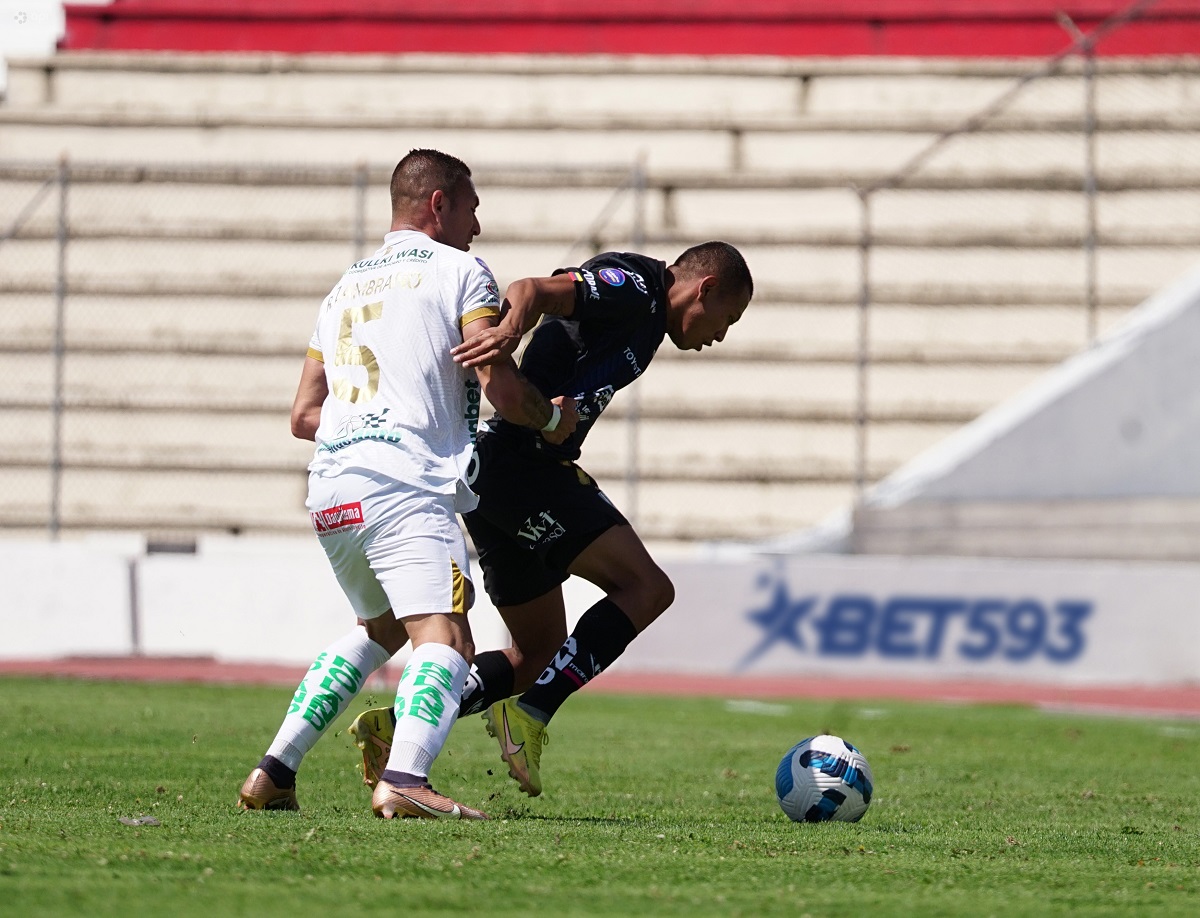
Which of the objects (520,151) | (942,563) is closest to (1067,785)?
(942,563)

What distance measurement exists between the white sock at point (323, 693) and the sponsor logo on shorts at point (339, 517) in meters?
0.43

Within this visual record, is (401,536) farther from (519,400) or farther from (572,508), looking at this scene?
(572,508)

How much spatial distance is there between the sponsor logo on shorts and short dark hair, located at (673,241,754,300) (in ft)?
5.55

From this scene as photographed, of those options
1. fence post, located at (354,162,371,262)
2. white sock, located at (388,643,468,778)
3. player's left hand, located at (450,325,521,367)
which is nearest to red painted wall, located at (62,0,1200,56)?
fence post, located at (354,162,371,262)

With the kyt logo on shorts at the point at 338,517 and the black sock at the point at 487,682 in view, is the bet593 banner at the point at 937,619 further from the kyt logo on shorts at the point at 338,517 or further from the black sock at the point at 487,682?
the kyt logo on shorts at the point at 338,517

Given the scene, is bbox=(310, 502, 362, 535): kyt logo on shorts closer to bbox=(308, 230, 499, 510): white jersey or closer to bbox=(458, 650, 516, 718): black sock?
bbox=(308, 230, 499, 510): white jersey

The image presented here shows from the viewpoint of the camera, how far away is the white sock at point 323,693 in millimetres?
5031

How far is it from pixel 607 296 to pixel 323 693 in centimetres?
157

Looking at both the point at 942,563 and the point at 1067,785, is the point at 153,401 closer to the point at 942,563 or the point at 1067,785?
the point at 942,563

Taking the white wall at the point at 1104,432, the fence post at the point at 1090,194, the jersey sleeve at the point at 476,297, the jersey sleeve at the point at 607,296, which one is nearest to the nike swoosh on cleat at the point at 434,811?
the jersey sleeve at the point at 476,297

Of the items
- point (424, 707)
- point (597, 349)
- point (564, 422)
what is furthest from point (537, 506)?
point (424, 707)

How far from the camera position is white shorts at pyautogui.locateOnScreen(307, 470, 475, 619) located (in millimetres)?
4844

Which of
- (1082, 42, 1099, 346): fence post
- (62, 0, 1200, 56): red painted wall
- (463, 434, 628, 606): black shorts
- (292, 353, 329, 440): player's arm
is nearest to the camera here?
(292, 353, 329, 440): player's arm

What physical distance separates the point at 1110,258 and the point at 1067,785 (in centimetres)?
1246
